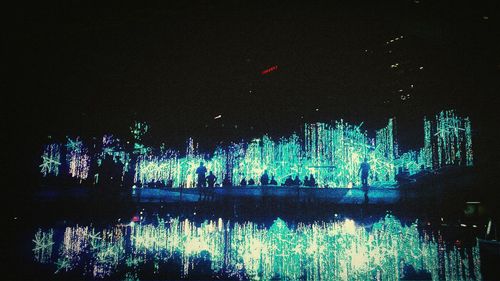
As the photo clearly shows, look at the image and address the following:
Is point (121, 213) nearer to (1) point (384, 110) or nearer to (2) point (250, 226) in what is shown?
(2) point (250, 226)

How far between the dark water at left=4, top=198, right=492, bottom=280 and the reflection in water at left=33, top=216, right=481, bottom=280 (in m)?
0.01

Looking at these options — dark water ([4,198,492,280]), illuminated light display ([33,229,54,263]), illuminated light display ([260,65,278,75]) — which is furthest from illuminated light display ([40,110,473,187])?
illuminated light display ([33,229,54,263])

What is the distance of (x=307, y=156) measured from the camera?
2023 centimetres

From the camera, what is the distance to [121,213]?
9.34 meters

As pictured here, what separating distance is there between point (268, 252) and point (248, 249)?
1.13 ft

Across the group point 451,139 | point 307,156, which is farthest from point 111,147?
point 451,139

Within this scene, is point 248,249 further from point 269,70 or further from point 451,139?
point 451,139

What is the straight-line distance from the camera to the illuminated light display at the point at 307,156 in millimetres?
15352

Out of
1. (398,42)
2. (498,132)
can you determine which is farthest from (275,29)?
(498,132)

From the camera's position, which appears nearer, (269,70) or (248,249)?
(248,249)

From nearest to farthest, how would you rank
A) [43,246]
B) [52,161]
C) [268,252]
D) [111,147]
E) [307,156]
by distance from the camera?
1. [268,252]
2. [43,246]
3. [111,147]
4. [52,161]
5. [307,156]

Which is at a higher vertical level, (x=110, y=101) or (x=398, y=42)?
(x=398, y=42)

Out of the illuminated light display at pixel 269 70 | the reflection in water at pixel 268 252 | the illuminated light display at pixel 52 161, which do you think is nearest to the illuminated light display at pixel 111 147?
the illuminated light display at pixel 52 161

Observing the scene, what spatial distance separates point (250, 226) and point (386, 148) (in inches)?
487
